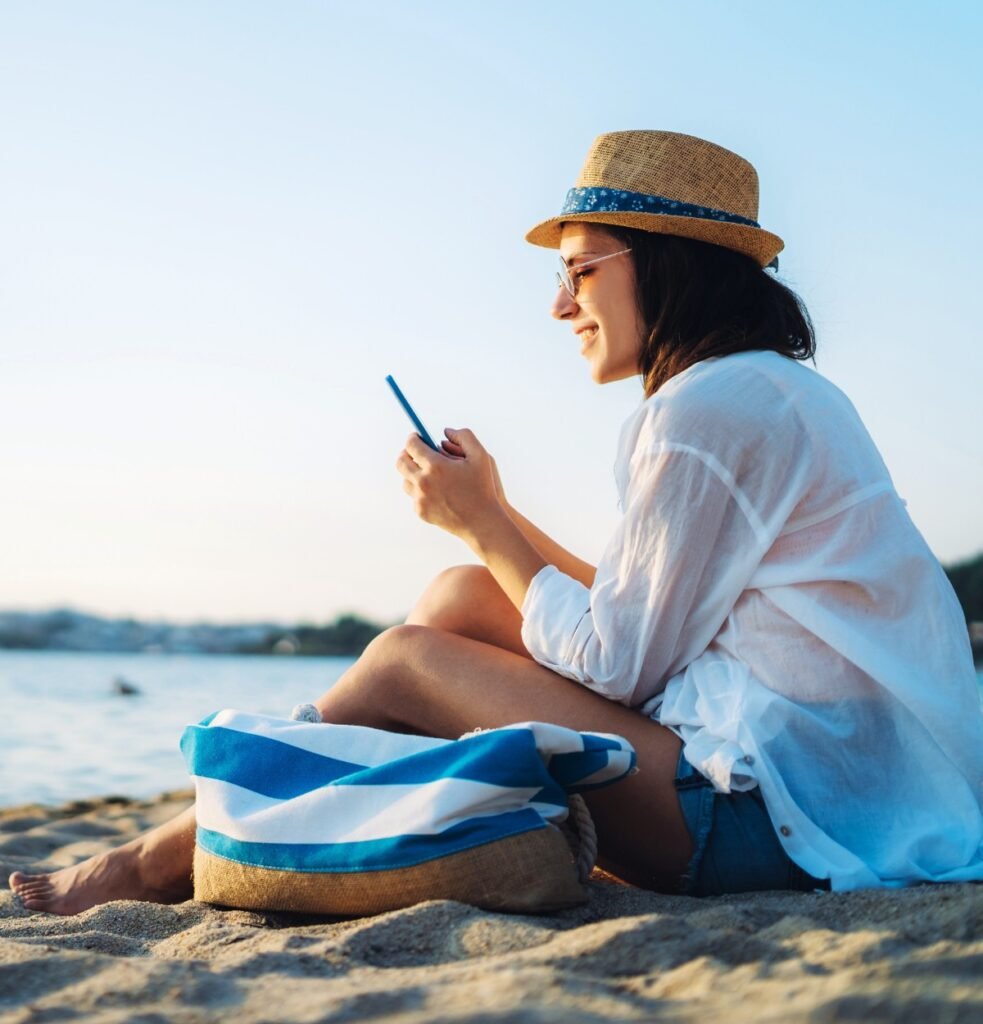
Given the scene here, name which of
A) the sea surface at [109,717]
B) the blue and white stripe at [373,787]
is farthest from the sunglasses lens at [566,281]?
the sea surface at [109,717]

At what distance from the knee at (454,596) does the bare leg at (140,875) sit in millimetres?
617

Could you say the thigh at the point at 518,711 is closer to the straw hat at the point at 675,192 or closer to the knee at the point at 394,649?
the knee at the point at 394,649

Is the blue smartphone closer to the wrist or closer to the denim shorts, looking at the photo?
the wrist

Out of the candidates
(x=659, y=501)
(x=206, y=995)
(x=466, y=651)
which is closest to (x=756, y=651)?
(x=659, y=501)

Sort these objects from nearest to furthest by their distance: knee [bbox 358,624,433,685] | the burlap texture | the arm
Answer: the burlap texture
knee [bbox 358,624,433,685]
the arm

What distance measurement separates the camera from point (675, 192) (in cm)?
247

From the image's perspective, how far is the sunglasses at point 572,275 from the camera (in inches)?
99.3

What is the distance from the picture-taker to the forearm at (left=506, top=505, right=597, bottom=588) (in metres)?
2.84

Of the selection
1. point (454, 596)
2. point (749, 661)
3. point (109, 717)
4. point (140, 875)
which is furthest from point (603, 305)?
point (109, 717)

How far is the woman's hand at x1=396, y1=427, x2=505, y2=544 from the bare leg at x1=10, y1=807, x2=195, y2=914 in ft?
2.53

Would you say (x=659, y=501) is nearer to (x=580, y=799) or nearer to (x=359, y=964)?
(x=580, y=799)

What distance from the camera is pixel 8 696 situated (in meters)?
14.3

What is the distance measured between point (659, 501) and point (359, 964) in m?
0.91

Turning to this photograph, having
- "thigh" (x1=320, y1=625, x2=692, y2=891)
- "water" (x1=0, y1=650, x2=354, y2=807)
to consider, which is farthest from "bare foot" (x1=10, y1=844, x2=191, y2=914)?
"water" (x1=0, y1=650, x2=354, y2=807)
